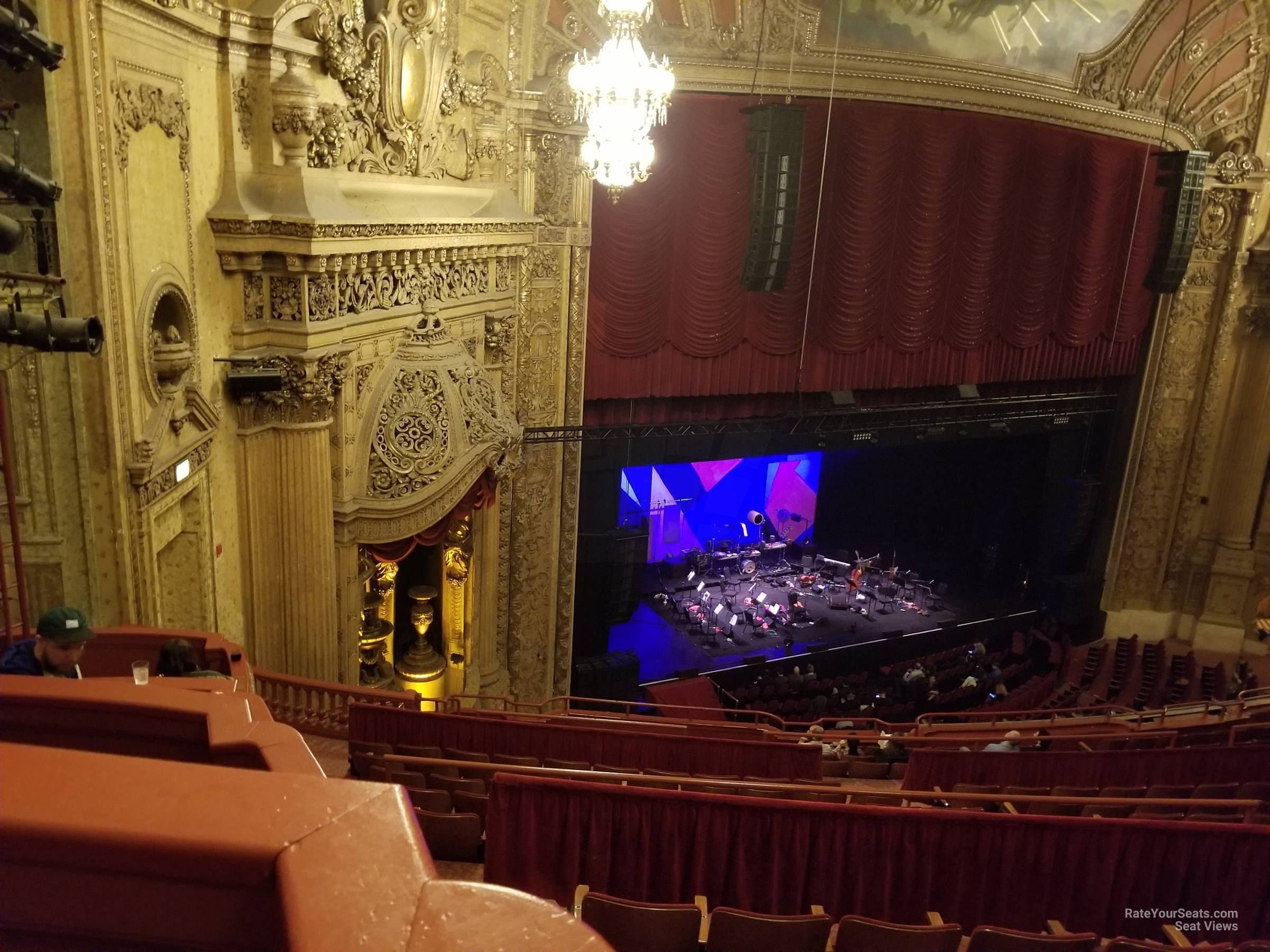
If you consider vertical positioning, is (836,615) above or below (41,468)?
below

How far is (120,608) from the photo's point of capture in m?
5.01

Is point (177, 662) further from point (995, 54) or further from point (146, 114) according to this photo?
point (995, 54)

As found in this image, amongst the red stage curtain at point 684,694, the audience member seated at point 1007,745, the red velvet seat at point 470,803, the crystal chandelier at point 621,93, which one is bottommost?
the red stage curtain at point 684,694

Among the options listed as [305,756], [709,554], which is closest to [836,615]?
[709,554]

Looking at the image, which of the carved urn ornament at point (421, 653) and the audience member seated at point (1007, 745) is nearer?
the audience member seated at point (1007, 745)

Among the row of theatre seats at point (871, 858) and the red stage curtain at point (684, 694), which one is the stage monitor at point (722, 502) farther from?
the row of theatre seats at point (871, 858)

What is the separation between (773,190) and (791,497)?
337 inches

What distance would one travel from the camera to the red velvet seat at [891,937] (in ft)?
12.0

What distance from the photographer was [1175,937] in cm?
434

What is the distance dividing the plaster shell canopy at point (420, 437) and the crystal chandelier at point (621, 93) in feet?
6.96

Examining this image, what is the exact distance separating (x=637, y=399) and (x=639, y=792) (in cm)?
828

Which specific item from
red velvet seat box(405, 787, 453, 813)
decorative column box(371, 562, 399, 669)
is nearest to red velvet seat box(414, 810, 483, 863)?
red velvet seat box(405, 787, 453, 813)

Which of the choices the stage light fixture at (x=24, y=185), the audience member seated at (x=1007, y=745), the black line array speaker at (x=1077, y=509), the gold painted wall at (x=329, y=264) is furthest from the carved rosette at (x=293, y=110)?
the black line array speaker at (x=1077, y=509)

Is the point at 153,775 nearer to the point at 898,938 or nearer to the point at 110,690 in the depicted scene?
the point at 110,690
